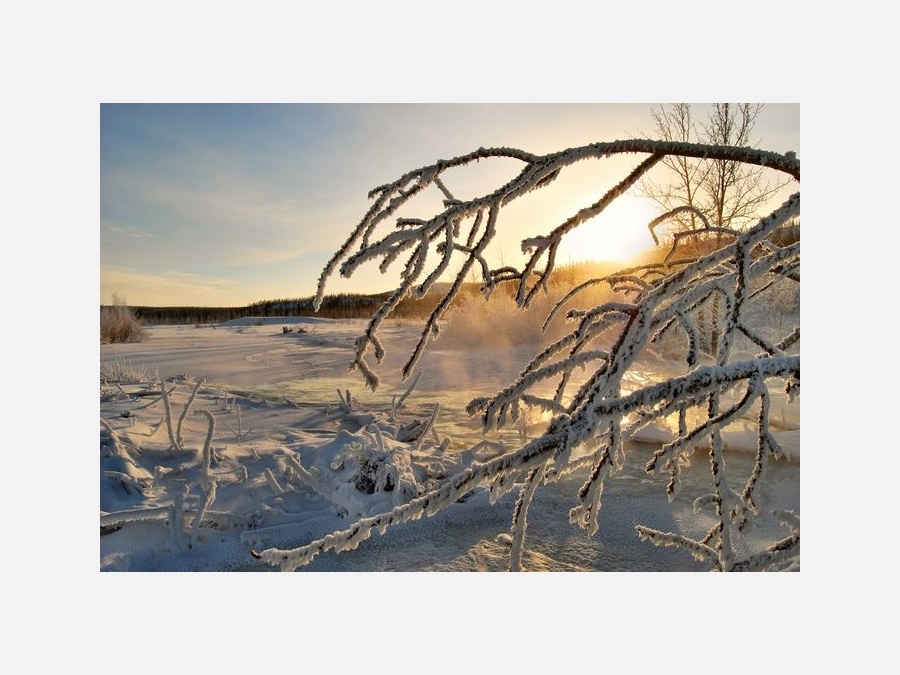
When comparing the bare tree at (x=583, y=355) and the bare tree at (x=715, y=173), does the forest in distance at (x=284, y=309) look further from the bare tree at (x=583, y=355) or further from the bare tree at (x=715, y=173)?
the bare tree at (x=583, y=355)

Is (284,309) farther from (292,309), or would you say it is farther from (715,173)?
(715,173)

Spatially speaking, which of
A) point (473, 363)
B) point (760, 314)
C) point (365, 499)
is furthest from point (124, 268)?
point (760, 314)

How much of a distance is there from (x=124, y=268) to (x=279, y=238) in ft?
2.19

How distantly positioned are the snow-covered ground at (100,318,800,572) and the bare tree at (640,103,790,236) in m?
1.03

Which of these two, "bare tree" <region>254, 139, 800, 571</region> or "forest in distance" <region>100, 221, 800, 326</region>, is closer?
"bare tree" <region>254, 139, 800, 571</region>

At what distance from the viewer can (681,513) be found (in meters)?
1.76

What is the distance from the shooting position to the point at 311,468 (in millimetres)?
1892

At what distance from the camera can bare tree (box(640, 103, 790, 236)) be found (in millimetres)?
1861

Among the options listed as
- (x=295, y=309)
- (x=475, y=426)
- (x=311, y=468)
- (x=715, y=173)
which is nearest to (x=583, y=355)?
(x=311, y=468)

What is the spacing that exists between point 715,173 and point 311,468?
2.74m

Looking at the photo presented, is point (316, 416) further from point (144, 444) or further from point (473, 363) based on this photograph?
point (473, 363)

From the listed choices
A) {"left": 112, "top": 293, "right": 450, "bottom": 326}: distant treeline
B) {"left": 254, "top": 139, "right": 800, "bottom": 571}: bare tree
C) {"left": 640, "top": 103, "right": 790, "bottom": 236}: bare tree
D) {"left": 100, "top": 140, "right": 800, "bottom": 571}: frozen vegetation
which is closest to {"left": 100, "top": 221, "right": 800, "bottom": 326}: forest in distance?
{"left": 112, "top": 293, "right": 450, "bottom": 326}: distant treeline

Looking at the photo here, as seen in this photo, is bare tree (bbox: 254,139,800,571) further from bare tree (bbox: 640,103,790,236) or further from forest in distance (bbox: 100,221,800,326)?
forest in distance (bbox: 100,221,800,326)

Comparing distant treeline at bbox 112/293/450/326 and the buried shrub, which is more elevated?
distant treeline at bbox 112/293/450/326
